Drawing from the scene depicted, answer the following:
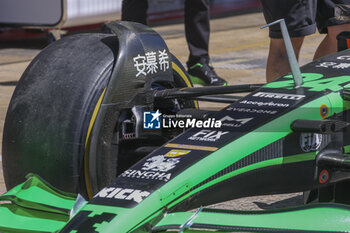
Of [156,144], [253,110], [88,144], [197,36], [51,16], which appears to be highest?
[253,110]

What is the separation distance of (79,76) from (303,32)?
5.62 feet

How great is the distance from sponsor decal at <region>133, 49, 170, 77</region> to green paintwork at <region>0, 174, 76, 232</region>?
0.87 m

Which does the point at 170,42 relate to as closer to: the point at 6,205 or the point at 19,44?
the point at 19,44

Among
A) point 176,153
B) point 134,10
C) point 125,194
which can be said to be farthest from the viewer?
point 134,10

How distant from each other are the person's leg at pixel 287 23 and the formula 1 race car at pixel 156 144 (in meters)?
1.01

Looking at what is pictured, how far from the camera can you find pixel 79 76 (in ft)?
11.5

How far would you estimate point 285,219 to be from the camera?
251cm

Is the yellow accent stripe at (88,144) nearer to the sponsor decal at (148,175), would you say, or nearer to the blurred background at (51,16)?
the sponsor decal at (148,175)

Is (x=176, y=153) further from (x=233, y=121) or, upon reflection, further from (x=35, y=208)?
(x=35, y=208)

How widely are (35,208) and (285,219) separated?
2.85ft

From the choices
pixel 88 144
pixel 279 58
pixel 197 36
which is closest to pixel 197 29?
pixel 197 36

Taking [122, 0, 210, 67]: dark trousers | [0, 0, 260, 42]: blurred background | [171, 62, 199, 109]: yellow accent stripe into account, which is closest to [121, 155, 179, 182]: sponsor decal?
[171, 62, 199, 109]: yellow accent stripe

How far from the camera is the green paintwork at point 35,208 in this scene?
271cm

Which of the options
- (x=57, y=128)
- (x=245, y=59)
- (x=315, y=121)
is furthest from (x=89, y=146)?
(x=245, y=59)
